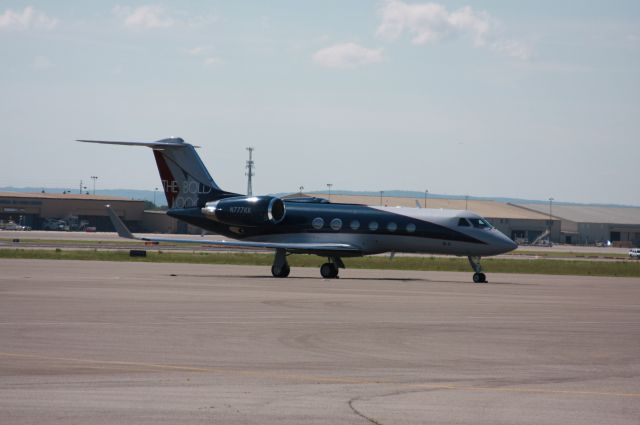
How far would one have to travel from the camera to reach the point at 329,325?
66.3 ft

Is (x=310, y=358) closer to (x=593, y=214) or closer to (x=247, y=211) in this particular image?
(x=247, y=211)

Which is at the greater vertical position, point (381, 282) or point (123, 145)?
point (123, 145)

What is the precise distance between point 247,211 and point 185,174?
3.48 m

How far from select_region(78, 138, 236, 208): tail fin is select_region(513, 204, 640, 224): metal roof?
125 m

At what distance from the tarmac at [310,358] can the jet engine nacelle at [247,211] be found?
1424cm

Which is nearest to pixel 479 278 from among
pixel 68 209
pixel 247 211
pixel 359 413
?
pixel 247 211

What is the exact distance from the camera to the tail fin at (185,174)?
4506 cm

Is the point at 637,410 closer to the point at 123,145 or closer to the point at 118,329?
the point at 118,329

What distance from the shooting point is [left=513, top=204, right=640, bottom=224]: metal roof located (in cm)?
16436

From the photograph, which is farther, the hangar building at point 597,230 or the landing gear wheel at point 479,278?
the hangar building at point 597,230

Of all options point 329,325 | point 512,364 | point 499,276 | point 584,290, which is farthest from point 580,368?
point 499,276

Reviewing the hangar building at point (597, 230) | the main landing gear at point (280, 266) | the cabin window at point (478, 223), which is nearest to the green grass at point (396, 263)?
the cabin window at point (478, 223)

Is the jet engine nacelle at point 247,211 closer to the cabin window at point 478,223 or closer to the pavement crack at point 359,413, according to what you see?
the cabin window at point 478,223

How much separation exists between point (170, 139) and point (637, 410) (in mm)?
35646
